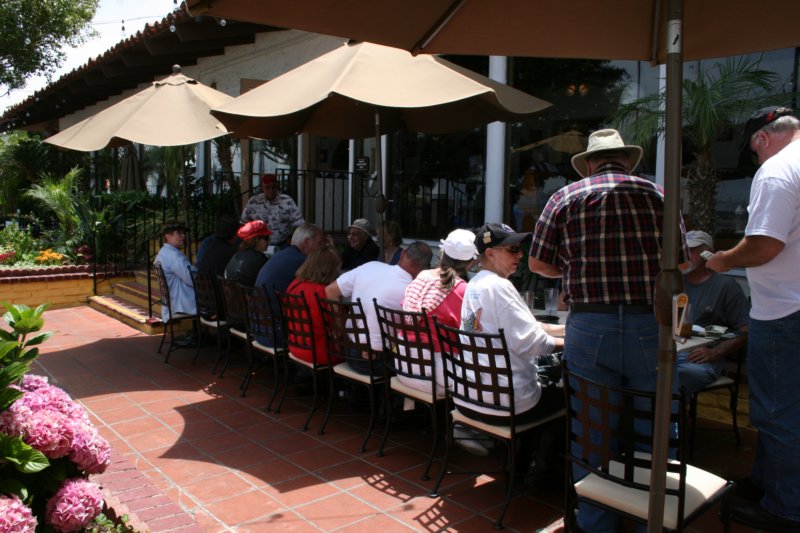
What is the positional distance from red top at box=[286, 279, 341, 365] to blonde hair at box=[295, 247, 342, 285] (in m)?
0.04

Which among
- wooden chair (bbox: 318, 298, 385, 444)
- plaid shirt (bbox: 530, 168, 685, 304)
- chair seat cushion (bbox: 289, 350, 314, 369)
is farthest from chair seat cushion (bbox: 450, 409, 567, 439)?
chair seat cushion (bbox: 289, 350, 314, 369)

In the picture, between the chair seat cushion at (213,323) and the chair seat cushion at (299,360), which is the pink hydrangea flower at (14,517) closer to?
the chair seat cushion at (299,360)

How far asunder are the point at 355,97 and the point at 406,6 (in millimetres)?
1379

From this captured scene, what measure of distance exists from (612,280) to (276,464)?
235 centimetres

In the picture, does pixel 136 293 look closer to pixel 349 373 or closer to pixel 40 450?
pixel 349 373

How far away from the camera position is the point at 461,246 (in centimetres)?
359

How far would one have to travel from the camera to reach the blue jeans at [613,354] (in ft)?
8.37

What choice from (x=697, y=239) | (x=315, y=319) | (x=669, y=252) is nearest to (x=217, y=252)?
(x=315, y=319)

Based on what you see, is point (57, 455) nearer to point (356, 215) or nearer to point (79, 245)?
point (356, 215)

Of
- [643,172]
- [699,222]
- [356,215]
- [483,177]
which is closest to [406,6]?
[699,222]

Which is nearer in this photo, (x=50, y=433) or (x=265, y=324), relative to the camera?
(x=50, y=433)

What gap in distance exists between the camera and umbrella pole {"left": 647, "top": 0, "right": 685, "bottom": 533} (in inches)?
64.9

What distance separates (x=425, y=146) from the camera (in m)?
7.49

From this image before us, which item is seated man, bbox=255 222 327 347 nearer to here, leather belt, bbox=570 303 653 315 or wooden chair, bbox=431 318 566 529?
wooden chair, bbox=431 318 566 529
